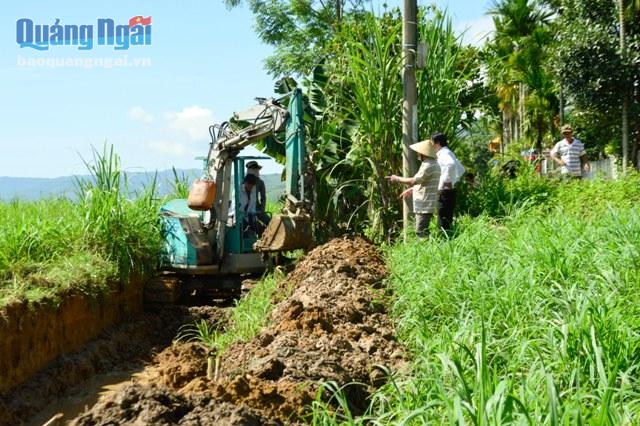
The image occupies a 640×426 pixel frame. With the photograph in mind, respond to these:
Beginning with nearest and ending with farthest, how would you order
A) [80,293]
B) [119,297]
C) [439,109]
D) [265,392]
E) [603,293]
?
[265,392] → [603,293] → [80,293] → [119,297] → [439,109]

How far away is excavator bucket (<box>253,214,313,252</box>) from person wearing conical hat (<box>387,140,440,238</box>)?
155 centimetres

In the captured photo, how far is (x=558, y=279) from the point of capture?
209 inches

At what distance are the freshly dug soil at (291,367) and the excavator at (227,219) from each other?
304 centimetres

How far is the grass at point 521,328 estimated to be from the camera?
10.2ft

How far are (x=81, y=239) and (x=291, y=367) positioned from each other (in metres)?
5.82

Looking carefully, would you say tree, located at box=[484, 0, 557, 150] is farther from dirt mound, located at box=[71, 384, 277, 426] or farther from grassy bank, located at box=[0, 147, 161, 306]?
dirt mound, located at box=[71, 384, 277, 426]

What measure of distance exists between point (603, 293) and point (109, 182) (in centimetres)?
727

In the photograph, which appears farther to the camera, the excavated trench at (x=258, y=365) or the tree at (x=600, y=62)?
the tree at (x=600, y=62)

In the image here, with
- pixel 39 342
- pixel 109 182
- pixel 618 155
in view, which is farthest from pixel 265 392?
pixel 618 155

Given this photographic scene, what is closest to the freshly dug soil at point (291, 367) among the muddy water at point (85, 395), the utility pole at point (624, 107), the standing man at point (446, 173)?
the muddy water at point (85, 395)

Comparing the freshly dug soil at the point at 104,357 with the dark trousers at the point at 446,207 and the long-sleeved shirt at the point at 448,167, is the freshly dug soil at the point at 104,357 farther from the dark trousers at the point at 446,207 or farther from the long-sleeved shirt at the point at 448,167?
the long-sleeved shirt at the point at 448,167

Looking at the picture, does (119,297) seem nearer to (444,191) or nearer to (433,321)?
(444,191)

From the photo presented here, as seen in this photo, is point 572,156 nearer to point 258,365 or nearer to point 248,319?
point 248,319

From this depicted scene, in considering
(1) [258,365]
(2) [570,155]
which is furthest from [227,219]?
(1) [258,365]
